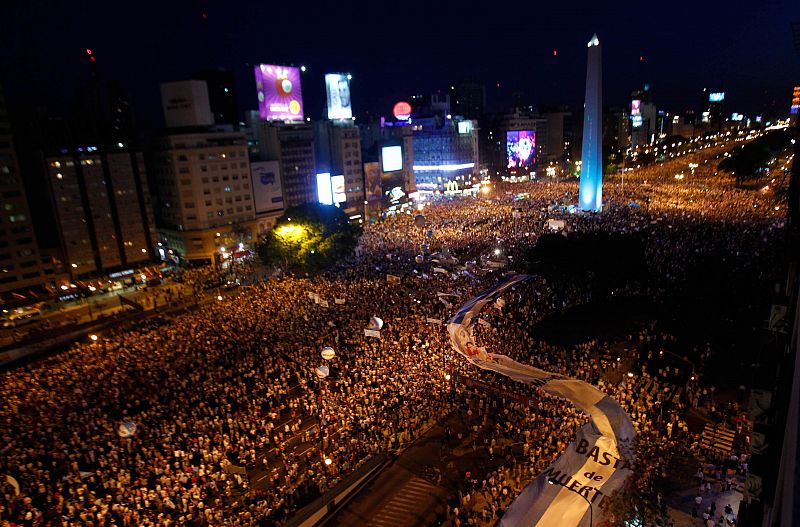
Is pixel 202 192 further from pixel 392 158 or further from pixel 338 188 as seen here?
pixel 392 158

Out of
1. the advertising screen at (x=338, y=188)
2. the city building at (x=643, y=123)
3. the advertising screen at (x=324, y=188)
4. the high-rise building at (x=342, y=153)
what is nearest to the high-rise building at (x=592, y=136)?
the advertising screen at (x=338, y=188)

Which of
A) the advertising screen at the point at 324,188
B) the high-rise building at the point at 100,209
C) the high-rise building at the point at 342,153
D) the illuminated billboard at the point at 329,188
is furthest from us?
the high-rise building at the point at 342,153

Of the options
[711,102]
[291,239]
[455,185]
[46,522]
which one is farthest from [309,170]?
[711,102]

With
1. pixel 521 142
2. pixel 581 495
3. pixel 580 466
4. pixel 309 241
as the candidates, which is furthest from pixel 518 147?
pixel 581 495

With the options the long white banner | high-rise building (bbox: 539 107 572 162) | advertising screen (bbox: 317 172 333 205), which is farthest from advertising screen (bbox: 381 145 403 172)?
high-rise building (bbox: 539 107 572 162)

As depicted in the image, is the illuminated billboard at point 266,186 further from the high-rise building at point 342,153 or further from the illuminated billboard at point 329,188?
the high-rise building at point 342,153

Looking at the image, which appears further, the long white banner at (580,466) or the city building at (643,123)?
the city building at (643,123)
